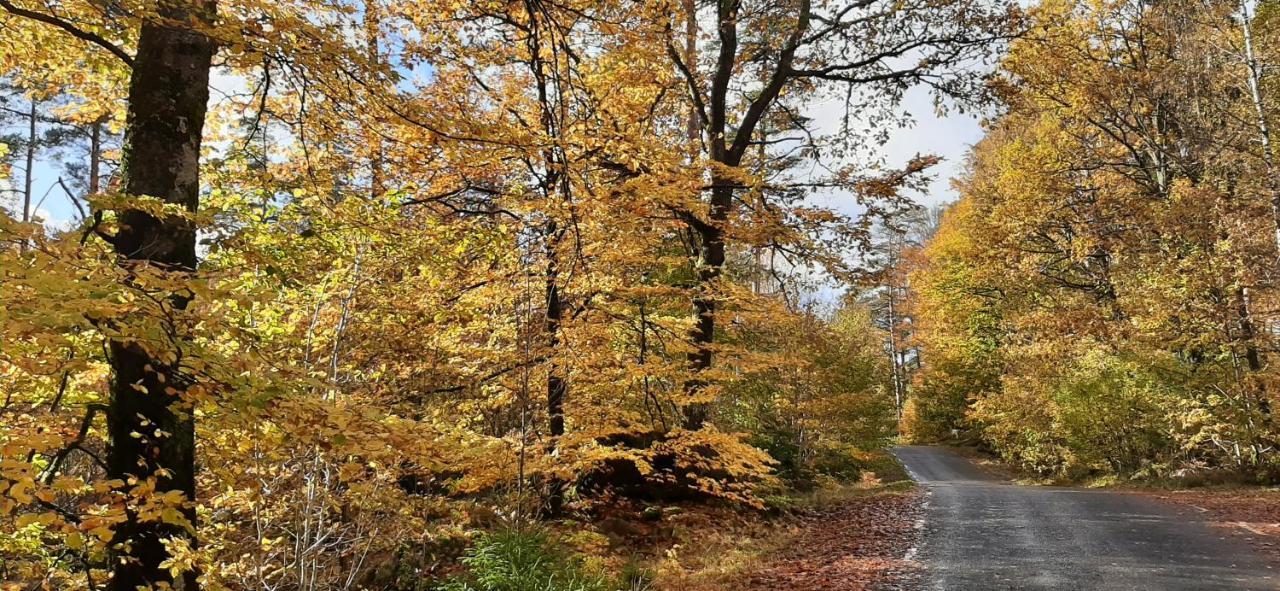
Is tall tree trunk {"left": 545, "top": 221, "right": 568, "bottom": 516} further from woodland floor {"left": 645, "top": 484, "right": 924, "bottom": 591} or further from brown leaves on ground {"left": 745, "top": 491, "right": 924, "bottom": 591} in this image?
brown leaves on ground {"left": 745, "top": 491, "right": 924, "bottom": 591}

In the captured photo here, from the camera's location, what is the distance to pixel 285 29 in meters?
3.45

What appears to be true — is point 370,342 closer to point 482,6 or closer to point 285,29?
point 482,6

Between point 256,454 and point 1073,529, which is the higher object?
point 256,454

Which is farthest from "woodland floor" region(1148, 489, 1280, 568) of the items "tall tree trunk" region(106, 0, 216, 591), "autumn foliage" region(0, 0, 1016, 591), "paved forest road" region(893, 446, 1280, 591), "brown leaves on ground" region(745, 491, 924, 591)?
"tall tree trunk" region(106, 0, 216, 591)

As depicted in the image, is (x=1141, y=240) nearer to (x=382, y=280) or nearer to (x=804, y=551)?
(x=804, y=551)

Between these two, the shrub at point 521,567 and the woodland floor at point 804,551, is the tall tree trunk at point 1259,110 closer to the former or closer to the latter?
the woodland floor at point 804,551

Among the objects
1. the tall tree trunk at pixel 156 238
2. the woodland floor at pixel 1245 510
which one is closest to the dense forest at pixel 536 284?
the tall tree trunk at pixel 156 238

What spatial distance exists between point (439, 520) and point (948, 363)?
24.2 metres

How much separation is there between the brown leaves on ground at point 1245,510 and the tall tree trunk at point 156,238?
34.0 ft

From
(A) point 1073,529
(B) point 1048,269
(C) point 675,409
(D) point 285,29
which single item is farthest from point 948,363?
(D) point 285,29

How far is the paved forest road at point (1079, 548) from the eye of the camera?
269 inches

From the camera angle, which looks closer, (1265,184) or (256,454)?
(256,454)

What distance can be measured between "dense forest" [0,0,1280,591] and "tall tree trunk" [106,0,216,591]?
2 cm

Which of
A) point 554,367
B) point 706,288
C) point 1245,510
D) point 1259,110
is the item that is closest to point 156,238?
point 554,367
